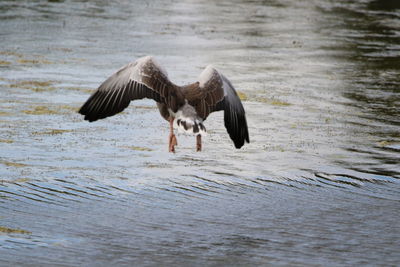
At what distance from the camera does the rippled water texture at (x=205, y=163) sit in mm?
9141

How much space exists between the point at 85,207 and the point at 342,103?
23.3 feet

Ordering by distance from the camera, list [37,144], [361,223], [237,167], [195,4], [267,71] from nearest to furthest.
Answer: [361,223] → [237,167] → [37,144] → [267,71] → [195,4]

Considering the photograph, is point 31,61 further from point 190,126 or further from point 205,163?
point 190,126

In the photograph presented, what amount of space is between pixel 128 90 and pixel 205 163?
1.86 meters

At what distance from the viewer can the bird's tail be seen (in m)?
10.3

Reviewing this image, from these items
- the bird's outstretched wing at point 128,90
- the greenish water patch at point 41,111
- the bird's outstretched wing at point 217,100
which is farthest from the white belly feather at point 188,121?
the greenish water patch at point 41,111

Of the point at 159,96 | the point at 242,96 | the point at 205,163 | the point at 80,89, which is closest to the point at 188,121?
the point at 159,96

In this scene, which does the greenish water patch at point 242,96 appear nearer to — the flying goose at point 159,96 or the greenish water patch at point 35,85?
the greenish water patch at point 35,85

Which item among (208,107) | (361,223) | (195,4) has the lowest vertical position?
(361,223)

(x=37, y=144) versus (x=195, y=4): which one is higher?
(x=195, y=4)

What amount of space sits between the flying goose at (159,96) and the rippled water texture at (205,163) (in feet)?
2.79

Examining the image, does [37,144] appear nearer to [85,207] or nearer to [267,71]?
[85,207]

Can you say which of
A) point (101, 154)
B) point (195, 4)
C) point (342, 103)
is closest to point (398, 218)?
point (101, 154)

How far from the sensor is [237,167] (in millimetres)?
11977
